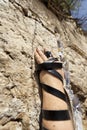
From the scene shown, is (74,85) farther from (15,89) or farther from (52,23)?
(15,89)

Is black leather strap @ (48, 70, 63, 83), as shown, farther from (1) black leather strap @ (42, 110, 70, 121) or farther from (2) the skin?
(1) black leather strap @ (42, 110, 70, 121)

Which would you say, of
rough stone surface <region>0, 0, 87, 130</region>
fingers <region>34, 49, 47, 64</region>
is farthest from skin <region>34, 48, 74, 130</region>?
rough stone surface <region>0, 0, 87, 130</region>

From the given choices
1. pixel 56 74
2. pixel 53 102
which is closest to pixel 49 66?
pixel 56 74

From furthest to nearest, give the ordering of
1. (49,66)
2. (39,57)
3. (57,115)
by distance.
→ (39,57)
(49,66)
(57,115)

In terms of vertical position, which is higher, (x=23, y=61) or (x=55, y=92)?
(x=23, y=61)

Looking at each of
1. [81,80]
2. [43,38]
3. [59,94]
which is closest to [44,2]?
[43,38]

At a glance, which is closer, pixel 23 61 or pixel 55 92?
pixel 55 92

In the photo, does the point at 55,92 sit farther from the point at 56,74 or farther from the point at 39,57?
the point at 39,57

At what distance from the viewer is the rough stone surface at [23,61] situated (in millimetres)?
1122

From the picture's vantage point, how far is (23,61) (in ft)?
4.29

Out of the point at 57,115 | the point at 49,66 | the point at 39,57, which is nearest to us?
the point at 57,115

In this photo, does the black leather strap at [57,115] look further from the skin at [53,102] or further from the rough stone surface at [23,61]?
the rough stone surface at [23,61]

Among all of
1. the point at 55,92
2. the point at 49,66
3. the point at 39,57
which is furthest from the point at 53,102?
the point at 39,57

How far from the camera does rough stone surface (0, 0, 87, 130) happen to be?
1.12 metres
